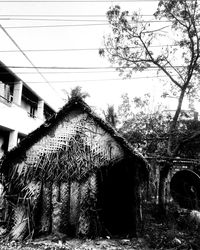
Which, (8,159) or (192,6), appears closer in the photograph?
(8,159)

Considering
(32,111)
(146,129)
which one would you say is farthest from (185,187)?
(32,111)

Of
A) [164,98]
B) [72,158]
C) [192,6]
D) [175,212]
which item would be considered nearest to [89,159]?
[72,158]

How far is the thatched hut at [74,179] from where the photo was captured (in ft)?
19.9

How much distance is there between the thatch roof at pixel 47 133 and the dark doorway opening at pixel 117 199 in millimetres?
578

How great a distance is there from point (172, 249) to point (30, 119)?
575 inches

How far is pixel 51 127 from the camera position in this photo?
663cm

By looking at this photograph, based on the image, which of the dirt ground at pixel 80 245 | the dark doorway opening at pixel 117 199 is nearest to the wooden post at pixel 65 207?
the dirt ground at pixel 80 245

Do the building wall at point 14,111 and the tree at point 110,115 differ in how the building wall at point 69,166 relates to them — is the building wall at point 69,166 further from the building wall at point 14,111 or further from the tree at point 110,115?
the tree at point 110,115

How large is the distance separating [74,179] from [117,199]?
157cm

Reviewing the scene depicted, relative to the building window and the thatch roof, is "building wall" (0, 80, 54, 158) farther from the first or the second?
the thatch roof

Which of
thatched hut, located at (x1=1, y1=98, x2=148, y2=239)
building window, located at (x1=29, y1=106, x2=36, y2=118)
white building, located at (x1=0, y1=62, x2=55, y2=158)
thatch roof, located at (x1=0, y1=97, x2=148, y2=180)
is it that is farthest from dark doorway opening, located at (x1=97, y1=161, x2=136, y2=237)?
building window, located at (x1=29, y1=106, x2=36, y2=118)

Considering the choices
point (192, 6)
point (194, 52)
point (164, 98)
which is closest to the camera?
point (192, 6)

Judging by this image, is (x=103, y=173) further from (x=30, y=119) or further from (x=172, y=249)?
(x=30, y=119)

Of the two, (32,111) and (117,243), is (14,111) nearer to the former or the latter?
(32,111)
